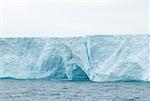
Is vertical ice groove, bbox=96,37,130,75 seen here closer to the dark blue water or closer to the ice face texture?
the ice face texture

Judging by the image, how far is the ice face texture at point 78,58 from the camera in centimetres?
2942

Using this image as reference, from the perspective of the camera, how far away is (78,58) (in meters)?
30.2

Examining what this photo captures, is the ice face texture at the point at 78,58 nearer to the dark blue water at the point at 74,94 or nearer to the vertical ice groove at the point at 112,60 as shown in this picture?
the vertical ice groove at the point at 112,60

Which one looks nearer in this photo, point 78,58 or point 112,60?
point 112,60

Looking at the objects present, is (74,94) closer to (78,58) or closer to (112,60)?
(78,58)

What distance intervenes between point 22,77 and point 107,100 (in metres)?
16.3

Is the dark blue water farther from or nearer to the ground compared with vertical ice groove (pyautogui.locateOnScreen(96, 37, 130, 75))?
nearer to the ground

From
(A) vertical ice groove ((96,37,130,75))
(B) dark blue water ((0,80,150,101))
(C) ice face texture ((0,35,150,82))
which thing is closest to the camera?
(B) dark blue water ((0,80,150,101))

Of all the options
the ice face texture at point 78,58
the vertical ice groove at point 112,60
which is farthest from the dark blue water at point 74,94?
the vertical ice groove at point 112,60

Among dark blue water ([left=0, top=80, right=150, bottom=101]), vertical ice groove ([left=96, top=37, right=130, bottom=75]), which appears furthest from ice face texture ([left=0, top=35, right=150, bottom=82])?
dark blue water ([left=0, top=80, right=150, bottom=101])

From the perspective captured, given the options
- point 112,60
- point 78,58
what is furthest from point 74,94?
point 112,60

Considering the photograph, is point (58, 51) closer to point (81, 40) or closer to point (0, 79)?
point (81, 40)

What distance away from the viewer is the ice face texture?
96.5ft

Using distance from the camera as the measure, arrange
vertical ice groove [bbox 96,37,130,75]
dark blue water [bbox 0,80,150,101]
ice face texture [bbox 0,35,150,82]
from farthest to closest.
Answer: vertical ice groove [bbox 96,37,130,75] < ice face texture [bbox 0,35,150,82] < dark blue water [bbox 0,80,150,101]
